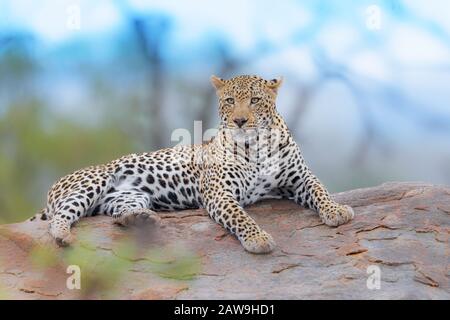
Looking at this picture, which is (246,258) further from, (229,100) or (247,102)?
(229,100)

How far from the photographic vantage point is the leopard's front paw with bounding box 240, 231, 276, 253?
876 centimetres

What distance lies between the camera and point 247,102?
9.87m

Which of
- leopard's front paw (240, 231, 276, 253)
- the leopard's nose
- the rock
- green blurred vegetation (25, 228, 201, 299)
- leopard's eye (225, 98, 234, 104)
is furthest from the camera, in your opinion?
leopard's eye (225, 98, 234, 104)

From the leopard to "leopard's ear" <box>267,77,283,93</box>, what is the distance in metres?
0.01

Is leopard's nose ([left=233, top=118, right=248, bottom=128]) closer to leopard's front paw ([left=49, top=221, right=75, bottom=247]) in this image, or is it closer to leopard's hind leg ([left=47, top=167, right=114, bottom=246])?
→ leopard's hind leg ([left=47, top=167, right=114, bottom=246])

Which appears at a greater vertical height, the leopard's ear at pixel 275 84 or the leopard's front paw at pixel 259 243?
the leopard's ear at pixel 275 84

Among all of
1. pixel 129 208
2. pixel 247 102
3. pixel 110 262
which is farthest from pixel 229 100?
pixel 110 262

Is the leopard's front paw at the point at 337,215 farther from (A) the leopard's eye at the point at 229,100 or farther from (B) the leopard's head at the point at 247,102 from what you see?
(A) the leopard's eye at the point at 229,100

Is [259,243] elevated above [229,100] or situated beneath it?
situated beneath

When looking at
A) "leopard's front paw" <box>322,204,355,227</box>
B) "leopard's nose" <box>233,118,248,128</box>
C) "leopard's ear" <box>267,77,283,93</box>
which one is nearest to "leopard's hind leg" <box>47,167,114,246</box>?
"leopard's nose" <box>233,118,248,128</box>

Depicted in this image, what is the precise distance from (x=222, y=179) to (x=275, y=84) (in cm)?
131

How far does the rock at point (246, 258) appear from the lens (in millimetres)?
8164

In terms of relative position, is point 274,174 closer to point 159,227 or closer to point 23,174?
point 159,227

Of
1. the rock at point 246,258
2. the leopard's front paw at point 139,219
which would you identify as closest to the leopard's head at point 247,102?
the rock at point 246,258
